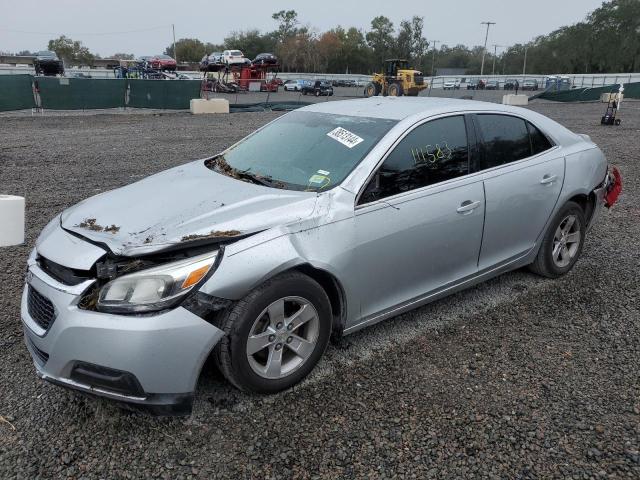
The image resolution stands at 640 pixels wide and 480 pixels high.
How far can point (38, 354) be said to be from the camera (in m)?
2.65

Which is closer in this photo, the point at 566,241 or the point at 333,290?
the point at 333,290

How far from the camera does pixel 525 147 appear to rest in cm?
419

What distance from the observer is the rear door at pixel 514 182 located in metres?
3.81

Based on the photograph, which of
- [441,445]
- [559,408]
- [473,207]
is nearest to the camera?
[441,445]

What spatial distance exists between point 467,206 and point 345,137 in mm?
938

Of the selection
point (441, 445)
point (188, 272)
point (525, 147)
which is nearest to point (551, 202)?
point (525, 147)

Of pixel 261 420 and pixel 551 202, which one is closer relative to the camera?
pixel 261 420

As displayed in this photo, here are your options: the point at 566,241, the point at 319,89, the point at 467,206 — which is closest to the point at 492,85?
the point at 319,89

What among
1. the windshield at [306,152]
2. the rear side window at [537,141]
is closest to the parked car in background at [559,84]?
the rear side window at [537,141]

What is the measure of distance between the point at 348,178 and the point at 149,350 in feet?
4.88

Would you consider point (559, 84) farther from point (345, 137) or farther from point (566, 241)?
point (345, 137)

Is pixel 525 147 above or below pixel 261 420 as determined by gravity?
above

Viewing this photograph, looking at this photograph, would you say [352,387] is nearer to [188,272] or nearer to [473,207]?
[188,272]

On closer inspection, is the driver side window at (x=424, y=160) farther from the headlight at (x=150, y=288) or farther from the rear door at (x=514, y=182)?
the headlight at (x=150, y=288)
